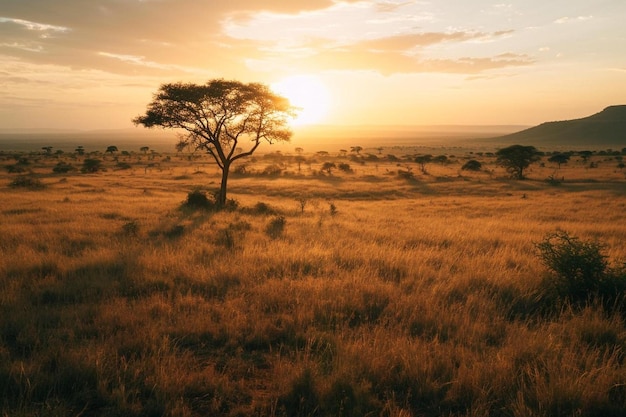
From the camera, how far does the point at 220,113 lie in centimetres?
2559

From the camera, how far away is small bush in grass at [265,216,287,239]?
13.9 metres

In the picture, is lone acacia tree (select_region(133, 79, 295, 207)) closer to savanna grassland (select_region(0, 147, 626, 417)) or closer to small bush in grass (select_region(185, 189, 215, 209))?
small bush in grass (select_region(185, 189, 215, 209))

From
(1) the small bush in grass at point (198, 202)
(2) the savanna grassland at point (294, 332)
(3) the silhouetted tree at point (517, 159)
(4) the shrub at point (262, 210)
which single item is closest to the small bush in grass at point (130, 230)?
(2) the savanna grassland at point (294, 332)

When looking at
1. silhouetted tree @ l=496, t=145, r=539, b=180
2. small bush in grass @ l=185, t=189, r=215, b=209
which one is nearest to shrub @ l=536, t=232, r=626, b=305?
small bush in grass @ l=185, t=189, r=215, b=209

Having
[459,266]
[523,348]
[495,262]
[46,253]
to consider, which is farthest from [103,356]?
[495,262]

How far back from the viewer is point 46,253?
974 centimetres

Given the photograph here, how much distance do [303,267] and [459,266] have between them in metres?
3.75

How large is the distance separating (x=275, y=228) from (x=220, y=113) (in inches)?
522

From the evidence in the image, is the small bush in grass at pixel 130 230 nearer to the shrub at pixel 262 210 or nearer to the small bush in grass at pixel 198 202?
the shrub at pixel 262 210

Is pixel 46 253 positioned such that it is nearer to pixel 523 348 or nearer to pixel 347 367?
pixel 347 367

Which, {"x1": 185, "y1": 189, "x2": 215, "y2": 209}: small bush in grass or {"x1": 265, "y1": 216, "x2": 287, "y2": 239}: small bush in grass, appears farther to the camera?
{"x1": 185, "y1": 189, "x2": 215, "y2": 209}: small bush in grass

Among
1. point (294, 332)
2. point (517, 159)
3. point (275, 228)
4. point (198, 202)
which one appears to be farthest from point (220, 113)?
point (517, 159)

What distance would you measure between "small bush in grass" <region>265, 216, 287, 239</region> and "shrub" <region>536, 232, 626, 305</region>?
8479 millimetres

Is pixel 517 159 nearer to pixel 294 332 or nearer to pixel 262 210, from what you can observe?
pixel 262 210
